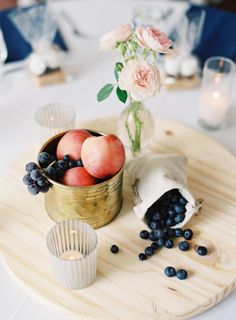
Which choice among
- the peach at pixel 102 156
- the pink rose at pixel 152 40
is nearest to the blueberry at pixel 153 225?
the peach at pixel 102 156

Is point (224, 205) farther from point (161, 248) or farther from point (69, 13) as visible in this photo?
point (69, 13)

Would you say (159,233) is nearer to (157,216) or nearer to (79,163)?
(157,216)

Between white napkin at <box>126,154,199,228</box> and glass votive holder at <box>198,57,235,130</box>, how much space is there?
8.9 inches

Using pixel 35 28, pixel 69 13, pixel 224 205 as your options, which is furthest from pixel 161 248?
pixel 69 13

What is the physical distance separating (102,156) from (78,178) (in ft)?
0.21

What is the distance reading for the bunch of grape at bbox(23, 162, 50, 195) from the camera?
2.86ft

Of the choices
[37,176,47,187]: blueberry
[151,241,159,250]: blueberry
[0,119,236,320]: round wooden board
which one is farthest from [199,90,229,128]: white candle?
[37,176,47,187]: blueberry

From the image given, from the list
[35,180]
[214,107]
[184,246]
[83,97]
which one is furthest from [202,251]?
[83,97]

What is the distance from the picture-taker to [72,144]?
934 mm

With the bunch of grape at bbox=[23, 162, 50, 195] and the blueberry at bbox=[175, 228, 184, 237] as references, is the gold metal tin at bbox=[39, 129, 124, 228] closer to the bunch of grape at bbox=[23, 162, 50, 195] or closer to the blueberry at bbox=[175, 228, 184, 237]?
the bunch of grape at bbox=[23, 162, 50, 195]

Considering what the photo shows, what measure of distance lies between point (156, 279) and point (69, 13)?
3.59 ft

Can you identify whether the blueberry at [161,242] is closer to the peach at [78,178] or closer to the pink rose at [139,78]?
the peach at [78,178]

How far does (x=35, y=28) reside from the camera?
1.37m

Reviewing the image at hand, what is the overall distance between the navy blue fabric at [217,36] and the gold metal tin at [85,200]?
62cm
